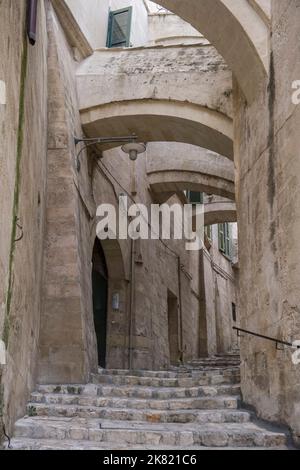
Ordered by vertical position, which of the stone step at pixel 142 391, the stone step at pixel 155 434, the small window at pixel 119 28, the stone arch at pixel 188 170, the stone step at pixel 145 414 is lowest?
the stone step at pixel 155 434

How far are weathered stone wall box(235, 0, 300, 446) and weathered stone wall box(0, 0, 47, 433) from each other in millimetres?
2339

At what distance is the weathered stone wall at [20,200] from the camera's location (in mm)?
4512

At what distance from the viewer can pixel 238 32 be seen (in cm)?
618

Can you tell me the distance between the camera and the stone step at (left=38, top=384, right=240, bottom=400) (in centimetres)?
609

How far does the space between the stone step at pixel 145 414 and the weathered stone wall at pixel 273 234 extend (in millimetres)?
339

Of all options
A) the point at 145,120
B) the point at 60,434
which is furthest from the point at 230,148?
the point at 60,434

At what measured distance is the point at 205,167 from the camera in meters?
11.7

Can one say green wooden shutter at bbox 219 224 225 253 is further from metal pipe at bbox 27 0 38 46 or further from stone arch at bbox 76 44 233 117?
metal pipe at bbox 27 0 38 46

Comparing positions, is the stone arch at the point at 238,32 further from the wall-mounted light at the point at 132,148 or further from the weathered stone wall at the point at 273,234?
the wall-mounted light at the point at 132,148

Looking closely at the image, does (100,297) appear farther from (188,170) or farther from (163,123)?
(163,123)

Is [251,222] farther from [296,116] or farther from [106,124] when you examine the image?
[106,124]

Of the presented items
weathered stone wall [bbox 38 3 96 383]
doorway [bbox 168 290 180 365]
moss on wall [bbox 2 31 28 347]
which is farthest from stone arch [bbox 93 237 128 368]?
moss on wall [bbox 2 31 28 347]

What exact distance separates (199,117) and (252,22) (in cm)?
207

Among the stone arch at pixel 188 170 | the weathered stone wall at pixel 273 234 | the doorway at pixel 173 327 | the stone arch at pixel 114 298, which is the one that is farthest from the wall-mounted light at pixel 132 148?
the doorway at pixel 173 327
